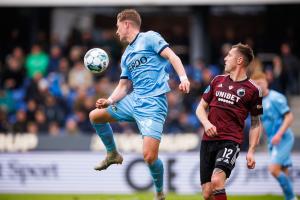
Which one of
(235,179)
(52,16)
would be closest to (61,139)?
(235,179)

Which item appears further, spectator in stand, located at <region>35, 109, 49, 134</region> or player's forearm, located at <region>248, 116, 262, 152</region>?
spectator in stand, located at <region>35, 109, 49, 134</region>

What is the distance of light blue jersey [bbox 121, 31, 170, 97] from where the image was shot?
10.8 metres

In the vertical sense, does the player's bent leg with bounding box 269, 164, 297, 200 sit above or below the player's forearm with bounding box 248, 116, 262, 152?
below

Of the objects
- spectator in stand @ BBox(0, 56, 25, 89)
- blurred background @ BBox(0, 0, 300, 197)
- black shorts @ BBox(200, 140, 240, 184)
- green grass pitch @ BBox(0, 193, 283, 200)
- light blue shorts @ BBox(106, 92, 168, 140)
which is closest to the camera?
black shorts @ BBox(200, 140, 240, 184)

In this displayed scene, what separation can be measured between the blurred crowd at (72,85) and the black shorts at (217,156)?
333 inches

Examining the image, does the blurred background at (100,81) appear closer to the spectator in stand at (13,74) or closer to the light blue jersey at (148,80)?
the spectator in stand at (13,74)

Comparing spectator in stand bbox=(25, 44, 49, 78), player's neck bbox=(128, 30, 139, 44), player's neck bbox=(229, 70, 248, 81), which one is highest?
spectator in stand bbox=(25, 44, 49, 78)

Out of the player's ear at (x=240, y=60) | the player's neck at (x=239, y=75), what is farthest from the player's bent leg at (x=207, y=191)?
the player's ear at (x=240, y=60)

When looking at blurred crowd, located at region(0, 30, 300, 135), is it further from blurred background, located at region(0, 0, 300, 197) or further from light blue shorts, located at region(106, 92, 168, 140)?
light blue shorts, located at region(106, 92, 168, 140)

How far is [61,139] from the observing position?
18234mm

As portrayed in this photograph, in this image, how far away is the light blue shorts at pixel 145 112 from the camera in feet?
35.3

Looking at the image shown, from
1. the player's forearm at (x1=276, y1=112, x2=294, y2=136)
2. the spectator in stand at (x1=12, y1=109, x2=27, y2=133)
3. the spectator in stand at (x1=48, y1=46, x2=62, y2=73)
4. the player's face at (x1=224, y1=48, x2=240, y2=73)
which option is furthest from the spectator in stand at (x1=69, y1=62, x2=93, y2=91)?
the player's face at (x1=224, y1=48, x2=240, y2=73)

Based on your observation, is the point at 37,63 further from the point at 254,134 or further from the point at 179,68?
A: the point at 254,134

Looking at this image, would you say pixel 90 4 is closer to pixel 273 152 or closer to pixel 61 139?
A: pixel 61 139
